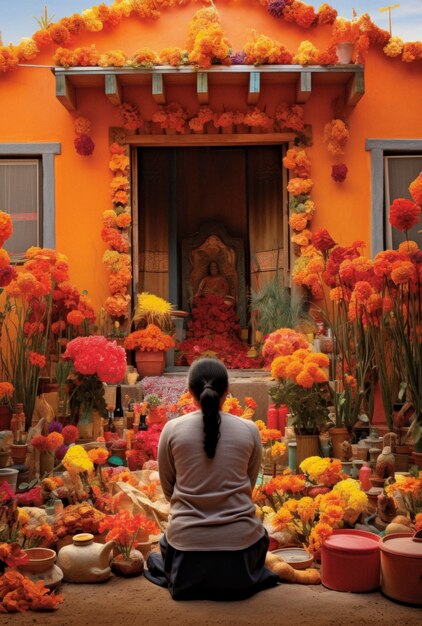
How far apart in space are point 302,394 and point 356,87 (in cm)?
475

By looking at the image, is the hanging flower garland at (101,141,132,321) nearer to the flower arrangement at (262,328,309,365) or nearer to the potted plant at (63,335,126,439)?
the potted plant at (63,335,126,439)

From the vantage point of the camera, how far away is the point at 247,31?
10062mm

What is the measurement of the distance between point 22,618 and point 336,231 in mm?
7227

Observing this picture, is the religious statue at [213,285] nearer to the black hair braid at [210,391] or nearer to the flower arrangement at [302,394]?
the flower arrangement at [302,394]

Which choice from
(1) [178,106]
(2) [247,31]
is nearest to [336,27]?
(2) [247,31]

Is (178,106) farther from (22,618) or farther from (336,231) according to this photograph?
(22,618)

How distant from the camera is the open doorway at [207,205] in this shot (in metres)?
11.5

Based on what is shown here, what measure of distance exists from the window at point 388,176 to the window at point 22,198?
406cm

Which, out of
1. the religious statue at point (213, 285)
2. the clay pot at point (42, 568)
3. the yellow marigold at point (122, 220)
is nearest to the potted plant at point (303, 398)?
the clay pot at point (42, 568)

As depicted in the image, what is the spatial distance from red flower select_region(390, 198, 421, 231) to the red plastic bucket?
8.55ft

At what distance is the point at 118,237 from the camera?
32.3 ft

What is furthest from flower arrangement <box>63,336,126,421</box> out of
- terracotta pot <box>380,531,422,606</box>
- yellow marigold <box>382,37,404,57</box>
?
yellow marigold <box>382,37,404,57</box>

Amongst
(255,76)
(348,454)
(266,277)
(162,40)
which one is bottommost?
(348,454)

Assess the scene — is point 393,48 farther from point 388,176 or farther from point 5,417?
point 5,417
